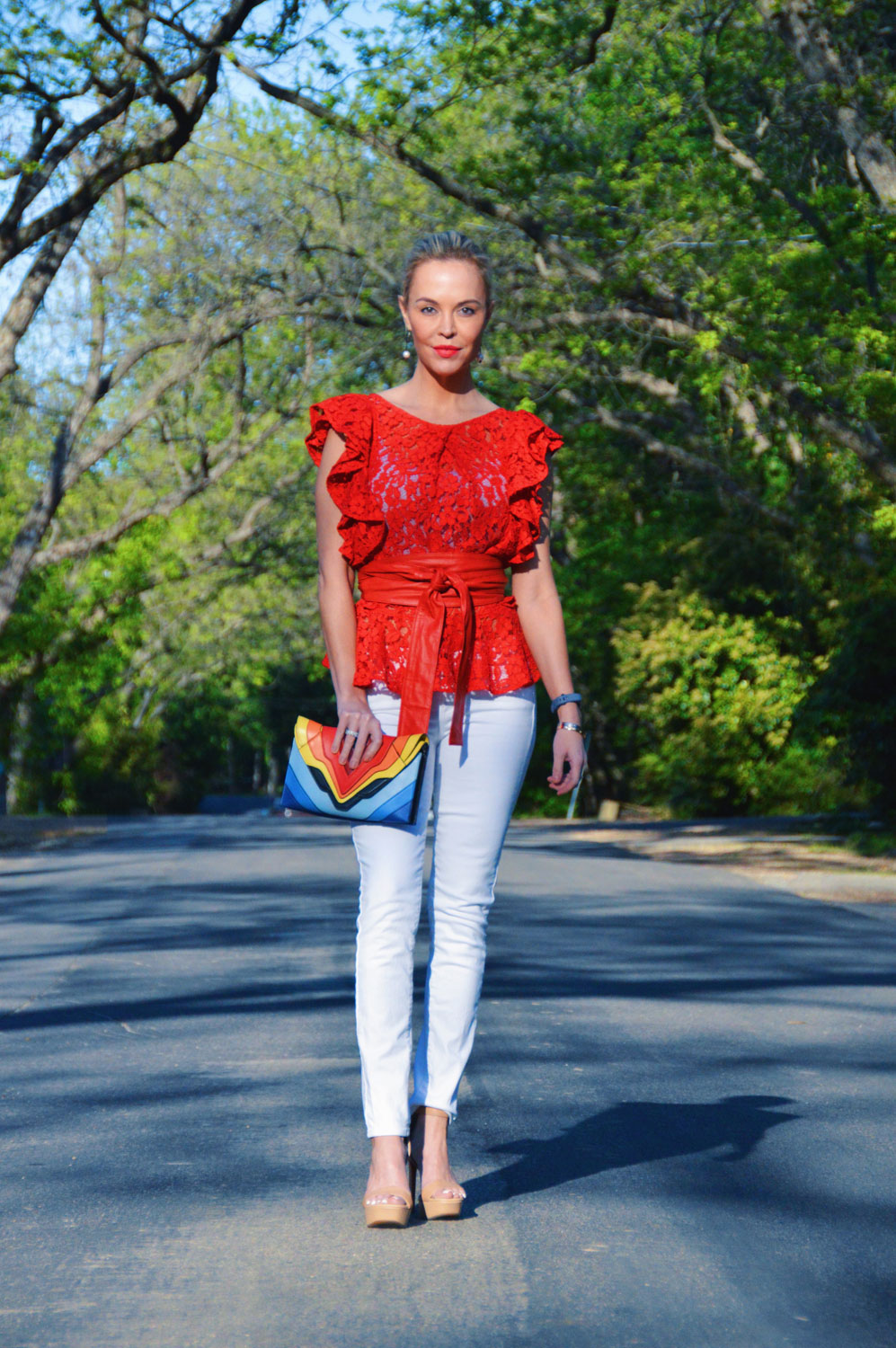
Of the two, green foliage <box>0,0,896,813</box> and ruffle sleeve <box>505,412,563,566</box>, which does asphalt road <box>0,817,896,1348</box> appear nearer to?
ruffle sleeve <box>505,412,563,566</box>

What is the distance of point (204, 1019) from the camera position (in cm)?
678

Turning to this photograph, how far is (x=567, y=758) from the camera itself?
3836 millimetres

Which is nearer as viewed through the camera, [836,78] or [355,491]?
[355,491]

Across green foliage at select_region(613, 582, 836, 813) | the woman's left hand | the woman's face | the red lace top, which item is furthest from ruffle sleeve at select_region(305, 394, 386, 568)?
green foliage at select_region(613, 582, 836, 813)

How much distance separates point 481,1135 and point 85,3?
14903 mm

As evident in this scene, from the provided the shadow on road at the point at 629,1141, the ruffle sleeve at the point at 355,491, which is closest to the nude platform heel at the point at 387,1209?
the shadow on road at the point at 629,1141

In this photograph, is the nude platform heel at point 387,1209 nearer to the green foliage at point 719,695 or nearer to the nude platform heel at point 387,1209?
the nude platform heel at point 387,1209

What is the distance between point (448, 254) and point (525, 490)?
0.57m

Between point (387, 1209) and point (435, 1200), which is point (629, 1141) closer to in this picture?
point (435, 1200)

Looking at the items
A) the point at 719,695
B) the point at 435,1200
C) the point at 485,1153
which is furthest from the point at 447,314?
the point at 719,695

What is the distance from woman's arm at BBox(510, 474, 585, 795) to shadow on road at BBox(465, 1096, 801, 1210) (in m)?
1.02

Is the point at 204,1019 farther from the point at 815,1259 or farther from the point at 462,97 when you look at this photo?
the point at 462,97

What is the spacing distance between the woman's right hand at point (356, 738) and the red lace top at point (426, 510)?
0.39 feet

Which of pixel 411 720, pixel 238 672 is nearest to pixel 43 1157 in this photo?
pixel 411 720
